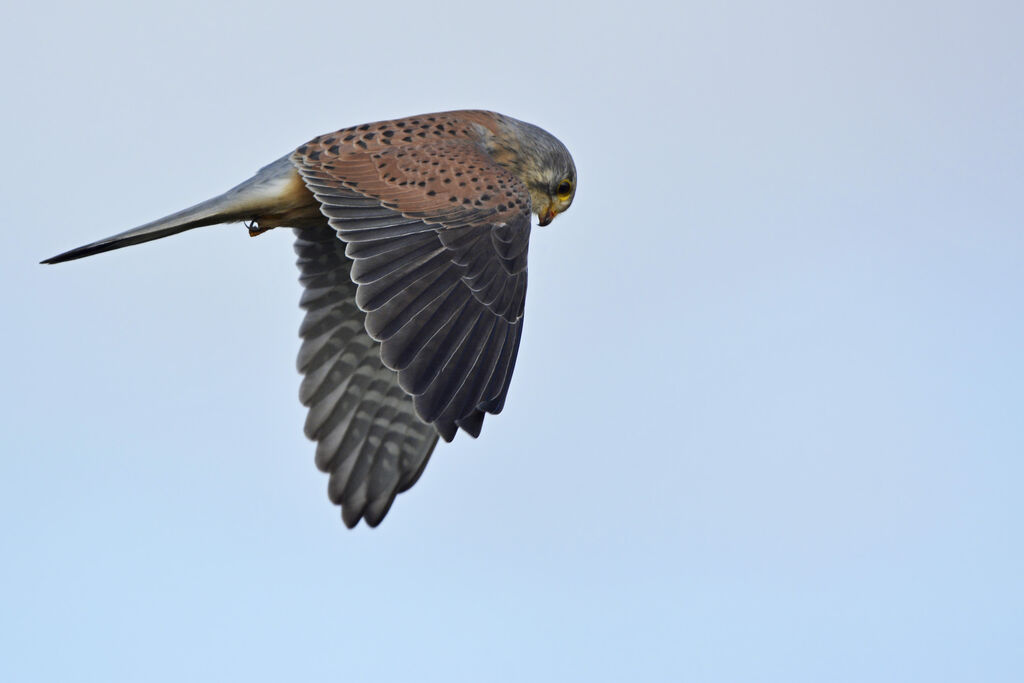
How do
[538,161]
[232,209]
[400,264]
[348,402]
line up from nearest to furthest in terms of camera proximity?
[400,264], [232,209], [348,402], [538,161]

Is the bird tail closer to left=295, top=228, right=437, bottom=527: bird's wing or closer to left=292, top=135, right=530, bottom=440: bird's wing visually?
left=292, top=135, right=530, bottom=440: bird's wing

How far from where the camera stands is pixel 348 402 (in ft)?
20.3

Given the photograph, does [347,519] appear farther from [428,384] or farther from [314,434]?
[428,384]

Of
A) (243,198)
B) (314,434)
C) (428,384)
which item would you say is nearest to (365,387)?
(314,434)

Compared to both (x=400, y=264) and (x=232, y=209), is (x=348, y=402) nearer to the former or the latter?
(x=232, y=209)

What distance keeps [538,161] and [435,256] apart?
4.37 ft

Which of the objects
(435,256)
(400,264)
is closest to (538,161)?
(435,256)

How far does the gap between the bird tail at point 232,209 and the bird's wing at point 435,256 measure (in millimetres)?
110

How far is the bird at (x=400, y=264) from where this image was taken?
16.3ft

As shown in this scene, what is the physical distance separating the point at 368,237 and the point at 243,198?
0.71 meters

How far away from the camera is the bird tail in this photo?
5.21m

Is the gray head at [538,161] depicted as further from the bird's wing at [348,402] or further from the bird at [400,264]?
the bird's wing at [348,402]

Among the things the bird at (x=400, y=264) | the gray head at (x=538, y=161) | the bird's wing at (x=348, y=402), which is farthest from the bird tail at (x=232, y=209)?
the gray head at (x=538, y=161)

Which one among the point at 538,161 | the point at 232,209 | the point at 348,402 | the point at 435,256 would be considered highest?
the point at 538,161
